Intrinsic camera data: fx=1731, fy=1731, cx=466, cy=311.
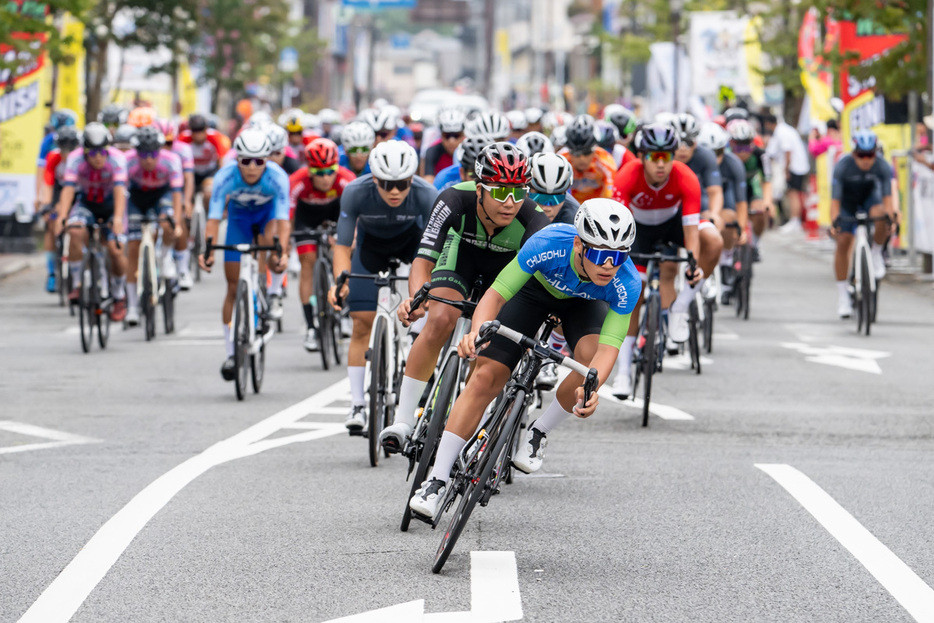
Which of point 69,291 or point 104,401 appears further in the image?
point 69,291

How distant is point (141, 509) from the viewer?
26.4 ft

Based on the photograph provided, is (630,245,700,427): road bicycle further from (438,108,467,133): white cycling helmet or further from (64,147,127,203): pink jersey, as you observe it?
(64,147,127,203): pink jersey

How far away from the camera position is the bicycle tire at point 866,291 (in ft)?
54.8

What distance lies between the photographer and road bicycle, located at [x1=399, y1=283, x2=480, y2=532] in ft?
24.7

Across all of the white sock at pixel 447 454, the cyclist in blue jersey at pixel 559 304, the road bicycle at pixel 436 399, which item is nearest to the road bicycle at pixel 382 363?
the road bicycle at pixel 436 399

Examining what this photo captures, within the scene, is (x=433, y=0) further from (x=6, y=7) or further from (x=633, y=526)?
(x=633, y=526)

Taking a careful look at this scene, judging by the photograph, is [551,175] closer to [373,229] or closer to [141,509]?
[373,229]

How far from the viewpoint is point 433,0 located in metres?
138

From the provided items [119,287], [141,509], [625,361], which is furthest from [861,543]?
[119,287]

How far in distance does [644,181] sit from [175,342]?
591cm

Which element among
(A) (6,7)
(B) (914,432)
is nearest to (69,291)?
(A) (6,7)

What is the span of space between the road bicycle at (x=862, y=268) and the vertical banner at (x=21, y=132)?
42.4 feet

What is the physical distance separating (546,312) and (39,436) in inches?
160

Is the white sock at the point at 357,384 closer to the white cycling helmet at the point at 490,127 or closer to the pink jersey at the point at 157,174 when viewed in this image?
the white cycling helmet at the point at 490,127
